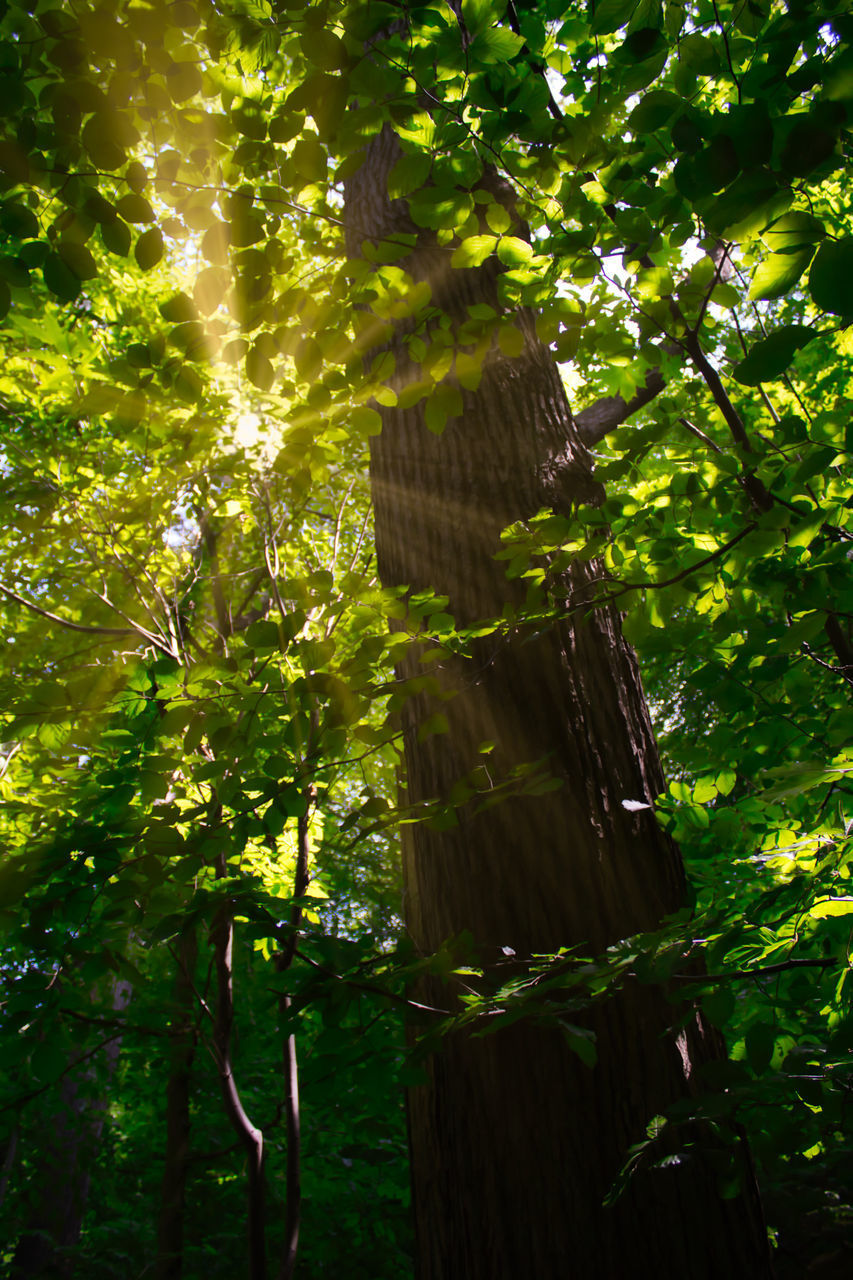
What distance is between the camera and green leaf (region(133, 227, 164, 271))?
129 centimetres

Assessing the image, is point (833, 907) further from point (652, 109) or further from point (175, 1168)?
point (175, 1168)

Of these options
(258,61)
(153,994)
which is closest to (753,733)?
(258,61)

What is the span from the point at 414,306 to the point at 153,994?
5875 mm

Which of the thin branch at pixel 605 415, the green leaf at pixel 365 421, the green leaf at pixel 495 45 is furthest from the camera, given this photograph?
the thin branch at pixel 605 415

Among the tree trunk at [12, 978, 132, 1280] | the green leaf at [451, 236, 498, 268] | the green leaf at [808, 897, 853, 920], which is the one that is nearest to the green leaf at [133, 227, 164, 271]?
the green leaf at [451, 236, 498, 268]

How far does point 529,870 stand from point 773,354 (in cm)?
130

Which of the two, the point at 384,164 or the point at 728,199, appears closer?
the point at 728,199

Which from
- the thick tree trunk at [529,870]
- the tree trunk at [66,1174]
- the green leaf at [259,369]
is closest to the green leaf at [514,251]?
the thick tree trunk at [529,870]

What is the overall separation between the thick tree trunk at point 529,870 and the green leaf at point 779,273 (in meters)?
0.68

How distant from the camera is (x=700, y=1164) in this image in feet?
4.88

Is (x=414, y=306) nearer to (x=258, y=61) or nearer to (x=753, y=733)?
(x=258, y=61)

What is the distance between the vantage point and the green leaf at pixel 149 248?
1.29 m

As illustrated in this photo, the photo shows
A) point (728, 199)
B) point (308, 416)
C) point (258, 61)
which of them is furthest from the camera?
point (308, 416)

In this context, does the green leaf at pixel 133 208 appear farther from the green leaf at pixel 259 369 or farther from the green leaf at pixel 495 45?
the green leaf at pixel 495 45
